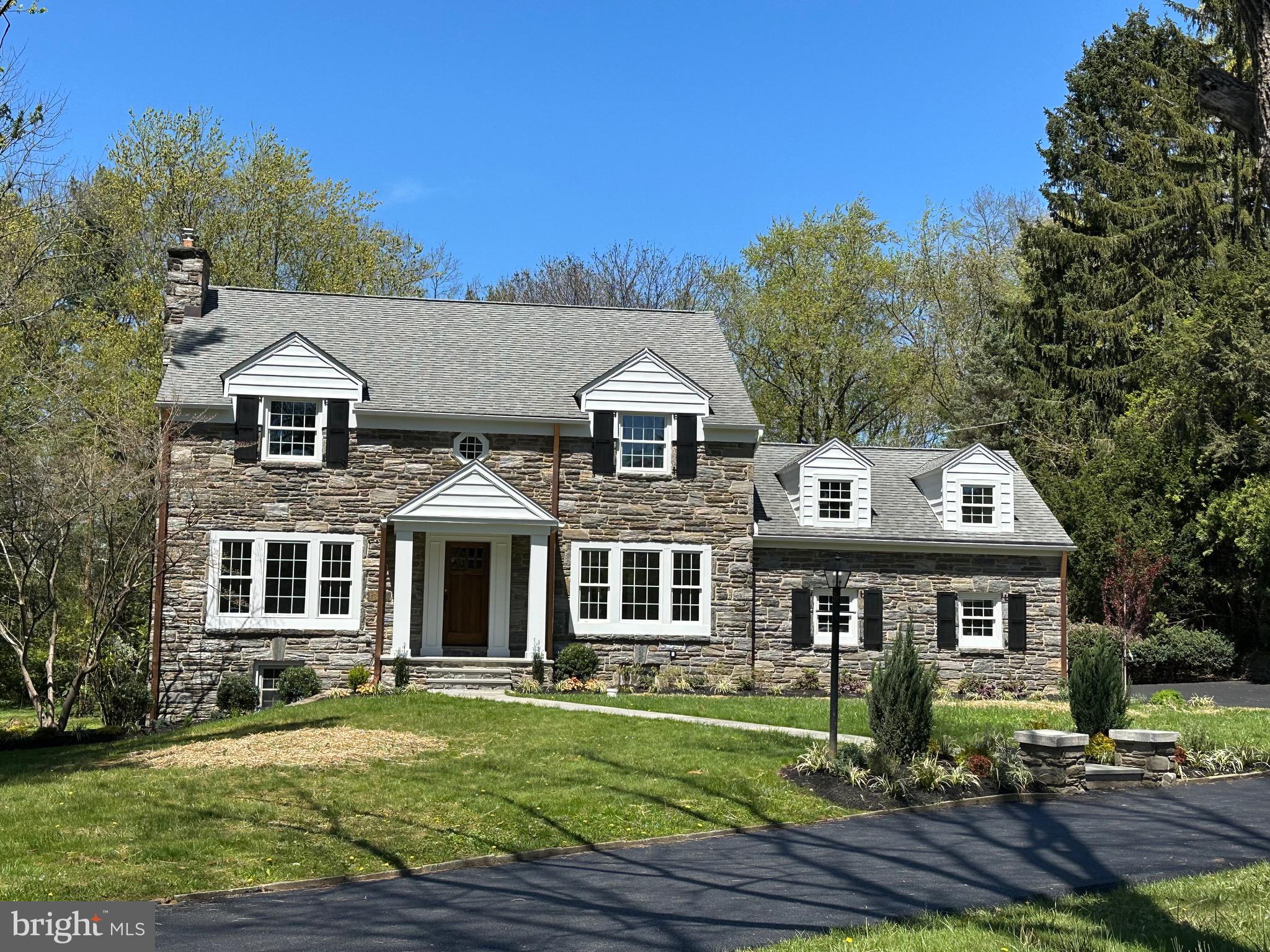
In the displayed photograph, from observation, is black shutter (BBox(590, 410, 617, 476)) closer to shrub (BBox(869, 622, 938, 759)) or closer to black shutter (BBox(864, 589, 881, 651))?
black shutter (BBox(864, 589, 881, 651))

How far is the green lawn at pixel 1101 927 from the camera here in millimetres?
6914

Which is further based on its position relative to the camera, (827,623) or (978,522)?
(978,522)

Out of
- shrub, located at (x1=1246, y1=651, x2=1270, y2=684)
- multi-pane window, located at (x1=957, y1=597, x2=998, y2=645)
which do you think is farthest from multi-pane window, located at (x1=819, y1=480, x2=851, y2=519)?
shrub, located at (x1=1246, y1=651, x2=1270, y2=684)

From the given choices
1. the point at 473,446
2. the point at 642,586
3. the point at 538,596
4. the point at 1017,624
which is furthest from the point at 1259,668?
the point at 473,446

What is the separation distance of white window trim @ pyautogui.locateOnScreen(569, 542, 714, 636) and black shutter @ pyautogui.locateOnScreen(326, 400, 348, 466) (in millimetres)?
5017

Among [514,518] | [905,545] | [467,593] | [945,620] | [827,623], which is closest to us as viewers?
[514,518]

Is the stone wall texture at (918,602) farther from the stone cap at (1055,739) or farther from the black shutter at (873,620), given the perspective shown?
the stone cap at (1055,739)

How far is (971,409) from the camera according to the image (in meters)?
40.0

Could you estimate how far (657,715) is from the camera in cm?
1842

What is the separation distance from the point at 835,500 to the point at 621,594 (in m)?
5.53

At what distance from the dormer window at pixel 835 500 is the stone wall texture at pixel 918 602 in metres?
1.02

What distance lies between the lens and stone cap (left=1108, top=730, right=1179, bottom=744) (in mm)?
14680

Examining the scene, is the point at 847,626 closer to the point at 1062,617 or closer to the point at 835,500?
the point at 835,500

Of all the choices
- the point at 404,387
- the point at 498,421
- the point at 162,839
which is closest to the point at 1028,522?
the point at 498,421
